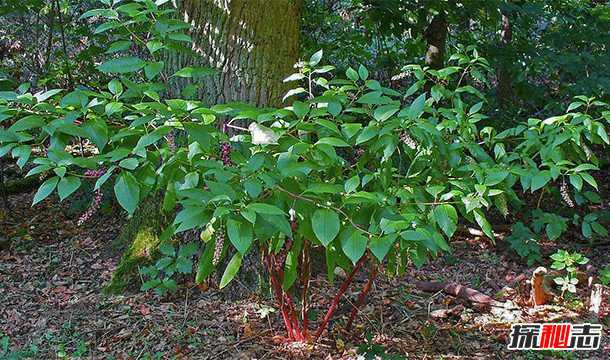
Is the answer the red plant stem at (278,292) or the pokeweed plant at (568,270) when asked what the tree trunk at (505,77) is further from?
the red plant stem at (278,292)

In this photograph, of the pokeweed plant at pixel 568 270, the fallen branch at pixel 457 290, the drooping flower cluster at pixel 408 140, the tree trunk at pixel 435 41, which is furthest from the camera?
the tree trunk at pixel 435 41

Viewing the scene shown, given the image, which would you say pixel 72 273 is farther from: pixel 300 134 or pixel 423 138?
pixel 423 138

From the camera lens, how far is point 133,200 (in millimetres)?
1829

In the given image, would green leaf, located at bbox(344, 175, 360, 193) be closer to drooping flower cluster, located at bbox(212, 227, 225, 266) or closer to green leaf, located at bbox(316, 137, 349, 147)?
green leaf, located at bbox(316, 137, 349, 147)

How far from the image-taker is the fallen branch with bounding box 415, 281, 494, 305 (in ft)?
11.3

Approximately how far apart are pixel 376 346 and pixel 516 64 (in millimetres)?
2607

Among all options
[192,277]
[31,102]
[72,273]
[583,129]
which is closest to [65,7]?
[72,273]

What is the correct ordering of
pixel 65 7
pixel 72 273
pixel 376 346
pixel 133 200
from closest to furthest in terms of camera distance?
1. pixel 133 200
2. pixel 376 346
3. pixel 72 273
4. pixel 65 7

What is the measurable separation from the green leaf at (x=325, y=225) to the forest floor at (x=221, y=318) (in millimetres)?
1155

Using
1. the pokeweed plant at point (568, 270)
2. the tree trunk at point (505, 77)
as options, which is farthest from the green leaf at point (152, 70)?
the tree trunk at point (505, 77)

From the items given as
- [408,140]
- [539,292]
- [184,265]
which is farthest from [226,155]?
[539,292]

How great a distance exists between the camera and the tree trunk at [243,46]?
3.07m

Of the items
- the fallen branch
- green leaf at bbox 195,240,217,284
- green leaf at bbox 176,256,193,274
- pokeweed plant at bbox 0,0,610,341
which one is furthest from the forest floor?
green leaf at bbox 195,240,217,284

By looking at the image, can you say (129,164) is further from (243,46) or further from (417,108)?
(243,46)
